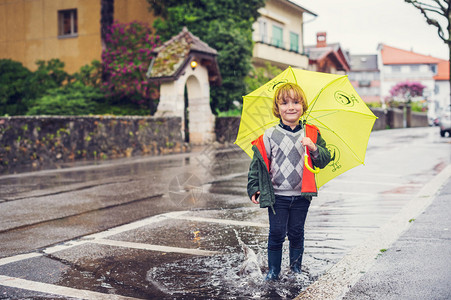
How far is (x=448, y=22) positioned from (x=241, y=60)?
29.2 feet

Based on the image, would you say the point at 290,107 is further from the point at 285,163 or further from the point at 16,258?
the point at 16,258

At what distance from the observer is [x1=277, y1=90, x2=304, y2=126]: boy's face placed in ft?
13.4

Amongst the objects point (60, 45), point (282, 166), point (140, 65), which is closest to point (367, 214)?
point (282, 166)

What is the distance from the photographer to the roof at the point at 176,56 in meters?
19.9

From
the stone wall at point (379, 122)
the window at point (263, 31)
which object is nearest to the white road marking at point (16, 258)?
the stone wall at point (379, 122)

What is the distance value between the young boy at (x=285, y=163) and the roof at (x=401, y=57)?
90.6m

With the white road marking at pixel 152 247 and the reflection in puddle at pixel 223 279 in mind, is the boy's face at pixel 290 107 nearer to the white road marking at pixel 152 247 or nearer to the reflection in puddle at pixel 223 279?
the reflection in puddle at pixel 223 279

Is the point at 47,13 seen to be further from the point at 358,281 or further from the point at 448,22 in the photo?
the point at 358,281

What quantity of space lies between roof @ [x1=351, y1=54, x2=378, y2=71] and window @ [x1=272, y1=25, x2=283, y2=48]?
191 feet

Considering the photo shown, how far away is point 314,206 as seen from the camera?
7.79 metres

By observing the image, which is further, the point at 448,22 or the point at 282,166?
the point at 448,22

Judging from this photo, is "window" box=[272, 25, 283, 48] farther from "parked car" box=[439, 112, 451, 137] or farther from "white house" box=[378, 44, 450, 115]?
"white house" box=[378, 44, 450, 115]

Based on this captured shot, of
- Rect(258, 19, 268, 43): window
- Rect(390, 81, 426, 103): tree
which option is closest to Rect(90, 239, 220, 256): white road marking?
Rect(258, 19, 268, 43): window

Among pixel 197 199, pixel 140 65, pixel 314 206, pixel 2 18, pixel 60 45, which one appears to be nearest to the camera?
pixel 314 206
